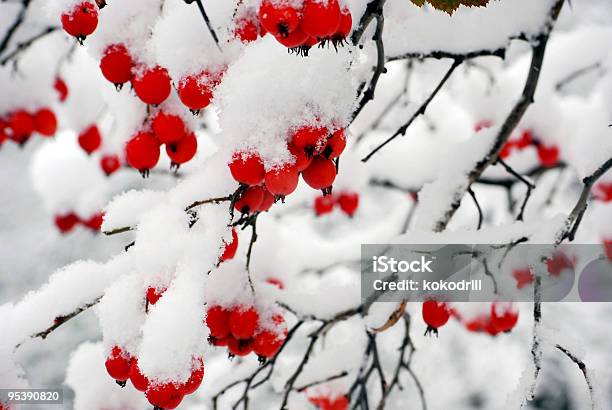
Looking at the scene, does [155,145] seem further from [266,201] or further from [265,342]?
[265,342]

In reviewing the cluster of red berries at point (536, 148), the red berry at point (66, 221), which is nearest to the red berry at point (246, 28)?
the cluster of red berries at point (536, 148)

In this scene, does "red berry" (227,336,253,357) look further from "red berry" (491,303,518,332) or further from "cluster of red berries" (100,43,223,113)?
"red berry" (491,303,518,332)

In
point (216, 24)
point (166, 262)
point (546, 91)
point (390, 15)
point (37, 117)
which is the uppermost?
point (546, 91)

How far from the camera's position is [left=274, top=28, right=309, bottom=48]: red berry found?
0.85m

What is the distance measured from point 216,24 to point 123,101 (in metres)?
0.44

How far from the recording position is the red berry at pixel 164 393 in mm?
913

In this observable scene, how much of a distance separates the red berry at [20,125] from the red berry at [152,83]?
1537mm

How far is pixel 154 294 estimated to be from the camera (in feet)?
3.38

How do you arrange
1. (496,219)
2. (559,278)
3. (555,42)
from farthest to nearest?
(496,219) < (555,42) < (559,278)

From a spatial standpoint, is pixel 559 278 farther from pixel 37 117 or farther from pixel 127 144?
pixel 37 117

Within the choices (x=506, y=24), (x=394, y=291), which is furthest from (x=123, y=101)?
(x=506, y=24)

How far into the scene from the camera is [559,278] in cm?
176

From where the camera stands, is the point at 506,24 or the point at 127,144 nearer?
the point at 127,144

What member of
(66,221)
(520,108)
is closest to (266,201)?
(520,108)
